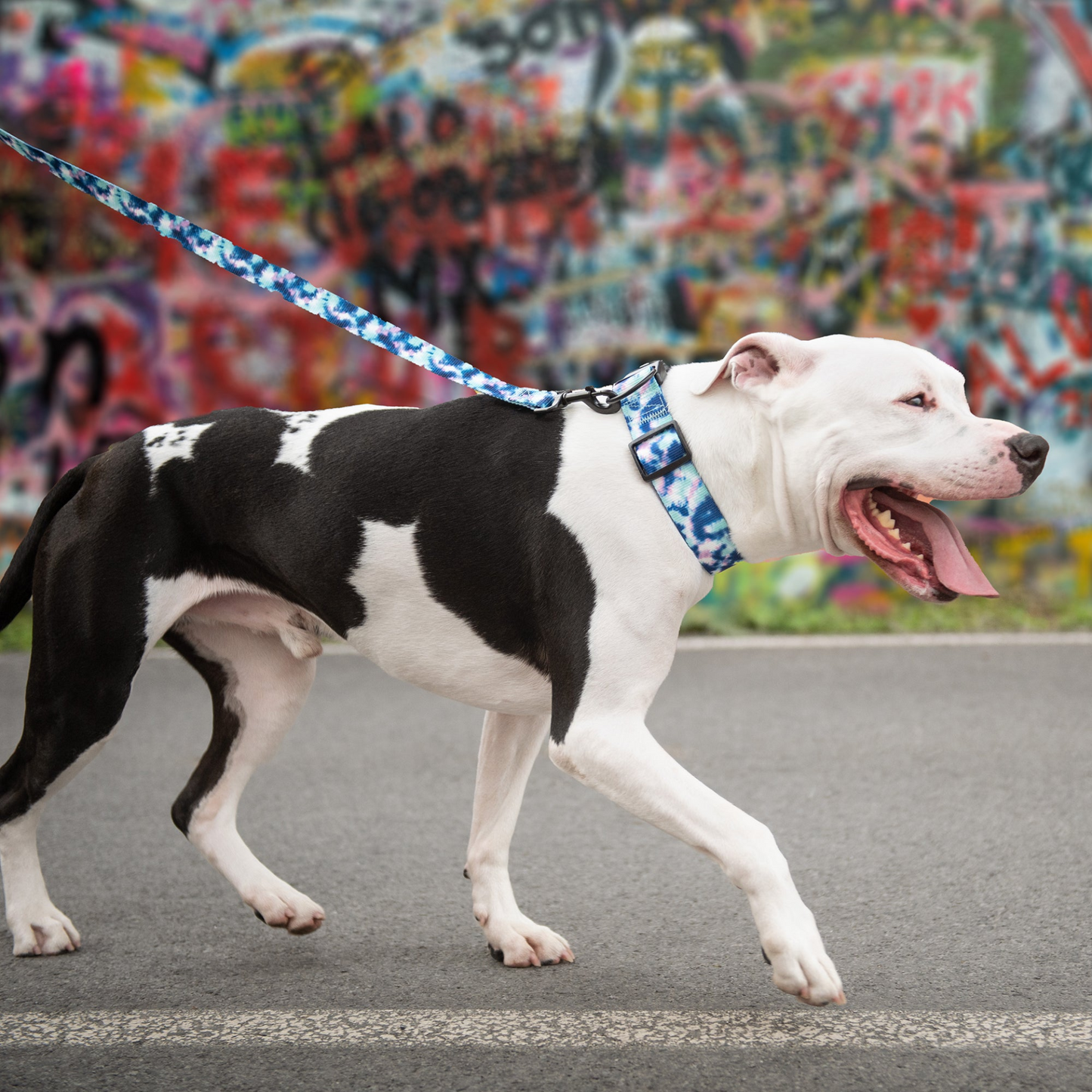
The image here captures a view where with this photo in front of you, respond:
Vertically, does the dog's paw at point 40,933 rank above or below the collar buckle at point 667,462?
below

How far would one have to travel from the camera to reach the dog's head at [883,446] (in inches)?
106

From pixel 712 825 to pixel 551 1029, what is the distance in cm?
60

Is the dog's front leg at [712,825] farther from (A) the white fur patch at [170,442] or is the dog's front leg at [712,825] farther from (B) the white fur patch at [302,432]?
(A) the white fur patch at [170,442]

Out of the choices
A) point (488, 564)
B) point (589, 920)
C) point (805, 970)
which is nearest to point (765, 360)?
point (488, 564)

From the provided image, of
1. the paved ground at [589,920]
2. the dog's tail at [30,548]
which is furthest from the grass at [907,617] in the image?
the dog's tail at [30,548]

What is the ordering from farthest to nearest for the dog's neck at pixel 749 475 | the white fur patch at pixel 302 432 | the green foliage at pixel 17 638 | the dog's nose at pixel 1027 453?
the green foliage at pixel 17 638 → the white fur patch at pixel 302 432 → the dog's neck at pixel 749 475 → the dog's nose at pixel 1027 453

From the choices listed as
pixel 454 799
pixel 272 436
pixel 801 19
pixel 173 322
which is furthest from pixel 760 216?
pixel 272 436

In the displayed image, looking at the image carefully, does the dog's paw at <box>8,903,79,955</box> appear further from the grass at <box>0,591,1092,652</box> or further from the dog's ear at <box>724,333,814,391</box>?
the grass at <box>0,591,1092,652</box>

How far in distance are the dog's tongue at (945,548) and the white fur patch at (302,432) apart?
114 cm

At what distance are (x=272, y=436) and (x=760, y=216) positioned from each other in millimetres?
5960

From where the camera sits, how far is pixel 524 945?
3.19 meters

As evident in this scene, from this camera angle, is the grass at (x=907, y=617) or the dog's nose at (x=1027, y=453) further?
the grass at (x=907, y=617)

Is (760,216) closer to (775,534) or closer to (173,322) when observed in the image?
(173,322)

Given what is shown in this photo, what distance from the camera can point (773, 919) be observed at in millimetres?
2529
